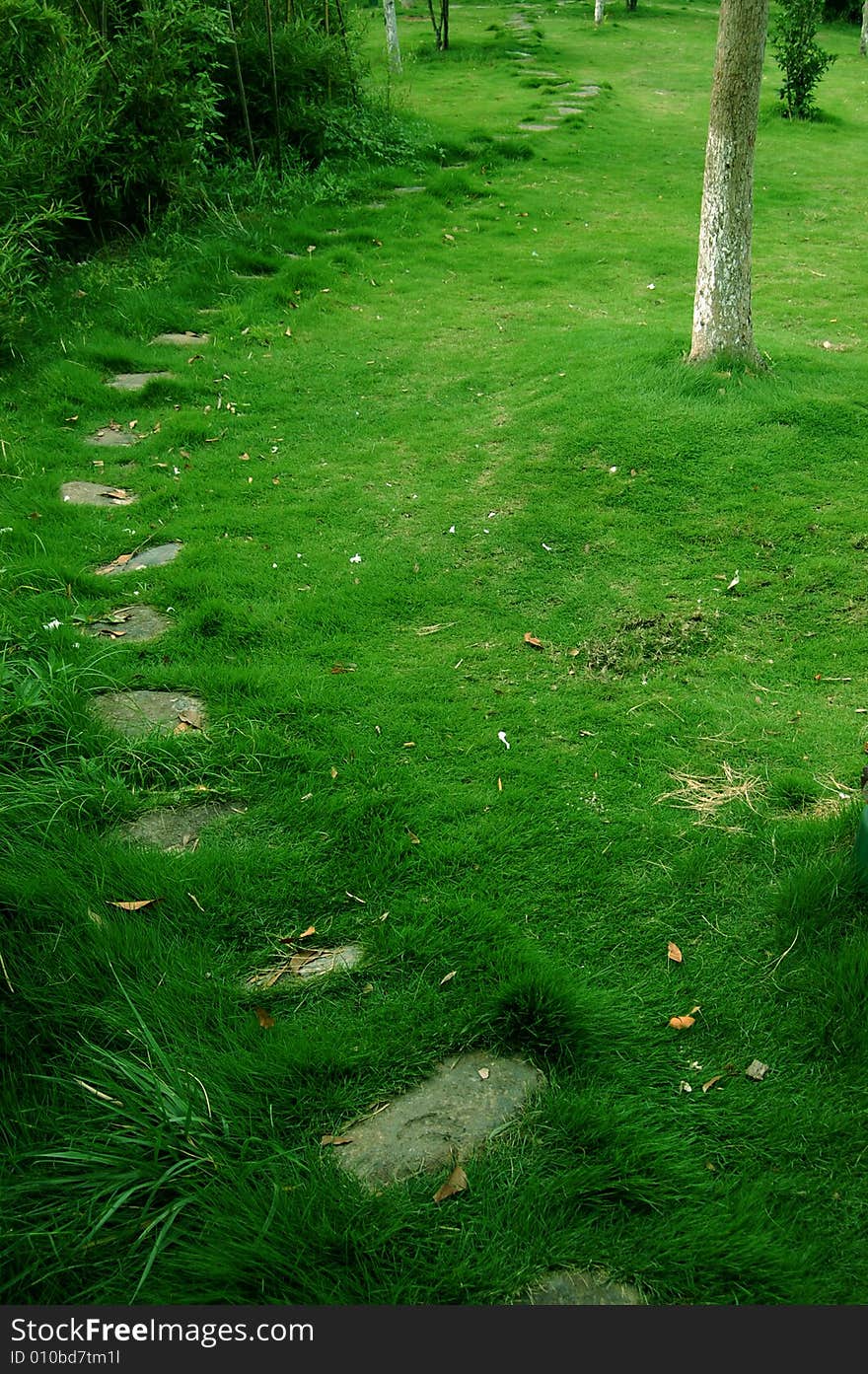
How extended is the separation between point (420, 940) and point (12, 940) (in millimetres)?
1075

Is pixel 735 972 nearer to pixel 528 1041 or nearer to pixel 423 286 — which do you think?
pixel 528 1041

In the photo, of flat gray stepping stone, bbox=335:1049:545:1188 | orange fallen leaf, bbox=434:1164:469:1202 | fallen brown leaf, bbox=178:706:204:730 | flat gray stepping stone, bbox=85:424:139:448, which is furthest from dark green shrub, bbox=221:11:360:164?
orange fallen leaf, bbox=434:1164:469:1202

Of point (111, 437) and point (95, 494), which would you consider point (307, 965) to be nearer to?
point (95, 494)

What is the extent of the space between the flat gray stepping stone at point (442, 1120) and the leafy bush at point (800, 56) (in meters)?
16.0

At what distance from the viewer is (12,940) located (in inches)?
101

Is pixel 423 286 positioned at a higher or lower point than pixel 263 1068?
higher

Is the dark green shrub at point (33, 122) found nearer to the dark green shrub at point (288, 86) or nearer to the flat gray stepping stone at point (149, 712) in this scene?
the dark green shrub at point (288, 86)

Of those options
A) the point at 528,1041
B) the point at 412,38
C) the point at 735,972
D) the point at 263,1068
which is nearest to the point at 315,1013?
the point at 263,1068

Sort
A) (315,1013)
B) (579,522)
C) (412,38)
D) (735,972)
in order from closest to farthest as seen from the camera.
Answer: (315,1013), (735,972), (579,522), (412,38)

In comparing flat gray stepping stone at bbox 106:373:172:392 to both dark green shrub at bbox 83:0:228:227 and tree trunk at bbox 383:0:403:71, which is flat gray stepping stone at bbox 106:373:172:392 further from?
tree trunk at bbox 383:0:403:71

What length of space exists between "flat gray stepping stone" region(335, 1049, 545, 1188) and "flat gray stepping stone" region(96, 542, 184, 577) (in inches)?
119

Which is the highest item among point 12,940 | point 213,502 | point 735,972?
point 213,502

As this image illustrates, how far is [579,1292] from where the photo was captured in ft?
6.14

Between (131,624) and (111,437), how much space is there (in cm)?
227
